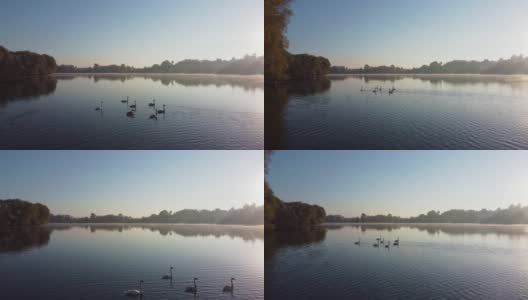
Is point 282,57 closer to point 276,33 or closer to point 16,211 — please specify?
point 276,33

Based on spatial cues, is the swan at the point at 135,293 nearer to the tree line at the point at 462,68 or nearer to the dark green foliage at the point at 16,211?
the dark green foliage at the point at 16,211

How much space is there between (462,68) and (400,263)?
2063 millimetres

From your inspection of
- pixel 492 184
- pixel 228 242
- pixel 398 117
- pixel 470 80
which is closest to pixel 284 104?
pixel 398 117

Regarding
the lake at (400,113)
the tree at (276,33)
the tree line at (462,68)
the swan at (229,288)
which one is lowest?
the swan at (229,288)

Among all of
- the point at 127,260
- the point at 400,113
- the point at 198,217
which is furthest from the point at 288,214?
the point at 127,260

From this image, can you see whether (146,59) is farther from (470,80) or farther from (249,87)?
(470,80)

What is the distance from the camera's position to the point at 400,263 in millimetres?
5543

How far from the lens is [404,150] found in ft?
18.4

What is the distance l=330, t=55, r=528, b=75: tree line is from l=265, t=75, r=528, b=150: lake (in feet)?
0.19

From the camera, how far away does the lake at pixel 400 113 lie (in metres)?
5.50

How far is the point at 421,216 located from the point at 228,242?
1.98m

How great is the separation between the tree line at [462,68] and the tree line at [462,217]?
136 cm

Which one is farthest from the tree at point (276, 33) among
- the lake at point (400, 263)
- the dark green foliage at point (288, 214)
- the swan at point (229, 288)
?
the swan at point (229, 288)

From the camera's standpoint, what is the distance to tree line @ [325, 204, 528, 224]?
544 centimetres
